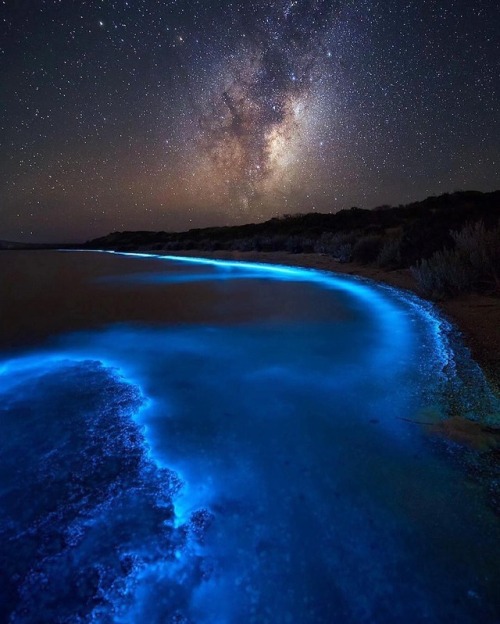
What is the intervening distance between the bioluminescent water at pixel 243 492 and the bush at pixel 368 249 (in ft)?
30.7

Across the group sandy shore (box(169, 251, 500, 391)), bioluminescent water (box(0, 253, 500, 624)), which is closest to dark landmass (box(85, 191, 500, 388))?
sandy shore (box(169, 251, 500, 391))

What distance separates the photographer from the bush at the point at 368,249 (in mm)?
12859

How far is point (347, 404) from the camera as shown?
110 inches

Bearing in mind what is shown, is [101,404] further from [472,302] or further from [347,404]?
[472,302]

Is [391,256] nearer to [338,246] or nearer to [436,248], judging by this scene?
[436,248]

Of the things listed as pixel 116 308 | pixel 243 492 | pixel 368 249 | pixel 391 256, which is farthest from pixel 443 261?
pixel 243 492

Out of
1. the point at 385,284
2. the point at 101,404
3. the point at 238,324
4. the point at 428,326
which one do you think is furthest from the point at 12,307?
the point at 385,284

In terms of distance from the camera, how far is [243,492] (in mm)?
1837

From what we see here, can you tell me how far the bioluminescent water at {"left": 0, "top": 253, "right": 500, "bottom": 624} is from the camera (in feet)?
4.23

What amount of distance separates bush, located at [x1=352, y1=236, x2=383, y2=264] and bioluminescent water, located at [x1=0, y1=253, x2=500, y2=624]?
368 inches

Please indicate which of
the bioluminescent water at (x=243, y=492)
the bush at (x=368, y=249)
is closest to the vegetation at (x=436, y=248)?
the bush at (x=368, y=249)

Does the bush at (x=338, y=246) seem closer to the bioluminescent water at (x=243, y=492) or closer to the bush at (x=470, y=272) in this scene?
the bush at (x=470, y=272)

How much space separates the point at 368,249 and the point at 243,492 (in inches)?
489

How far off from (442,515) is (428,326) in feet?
12.0
